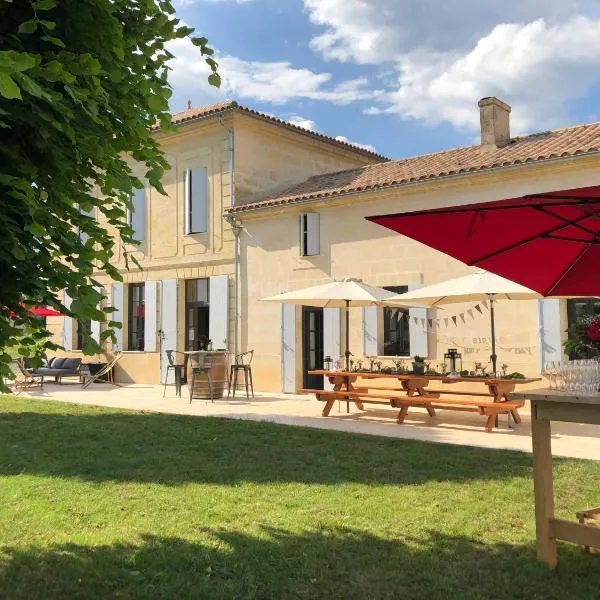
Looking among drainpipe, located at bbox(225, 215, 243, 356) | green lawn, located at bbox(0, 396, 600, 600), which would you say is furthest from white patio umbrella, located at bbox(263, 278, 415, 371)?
drainpipe, located at bbox(225, 215, 243, 356)

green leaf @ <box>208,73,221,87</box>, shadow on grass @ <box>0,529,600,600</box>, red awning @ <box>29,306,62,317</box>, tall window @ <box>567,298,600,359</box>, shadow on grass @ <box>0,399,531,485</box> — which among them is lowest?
shadow on grass @ <box>0,529,600,600</box>

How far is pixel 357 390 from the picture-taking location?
9906 mm

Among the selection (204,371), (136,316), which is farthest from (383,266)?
(136,316)

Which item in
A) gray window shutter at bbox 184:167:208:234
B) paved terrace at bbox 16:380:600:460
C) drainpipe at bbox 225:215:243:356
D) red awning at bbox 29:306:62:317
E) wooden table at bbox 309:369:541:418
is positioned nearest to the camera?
red awning at bbox 29:306:62:317

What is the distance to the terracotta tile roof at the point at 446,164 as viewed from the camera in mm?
10750

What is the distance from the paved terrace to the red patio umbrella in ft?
9.05

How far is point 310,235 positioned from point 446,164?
9.71 ft

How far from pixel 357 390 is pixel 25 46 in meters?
7.93

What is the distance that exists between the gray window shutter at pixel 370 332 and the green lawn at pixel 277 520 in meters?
4.92

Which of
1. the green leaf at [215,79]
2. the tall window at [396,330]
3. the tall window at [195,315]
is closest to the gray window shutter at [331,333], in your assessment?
the tall window at [396,330]

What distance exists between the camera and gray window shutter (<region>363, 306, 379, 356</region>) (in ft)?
40.1

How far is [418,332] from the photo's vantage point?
38.2 feet

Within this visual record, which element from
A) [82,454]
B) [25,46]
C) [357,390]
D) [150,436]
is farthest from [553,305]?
[25,46]

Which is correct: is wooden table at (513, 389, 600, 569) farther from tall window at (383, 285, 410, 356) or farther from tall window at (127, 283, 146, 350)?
tall window at (127, 283, 146, 350)
